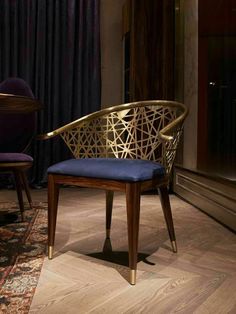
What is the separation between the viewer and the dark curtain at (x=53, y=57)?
3.58 m

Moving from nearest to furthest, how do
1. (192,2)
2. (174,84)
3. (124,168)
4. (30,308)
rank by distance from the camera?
(30,308) < (124,168) < (192,2) < (174,84)

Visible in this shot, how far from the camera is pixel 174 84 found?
10.4 feet

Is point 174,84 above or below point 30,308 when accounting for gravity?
above

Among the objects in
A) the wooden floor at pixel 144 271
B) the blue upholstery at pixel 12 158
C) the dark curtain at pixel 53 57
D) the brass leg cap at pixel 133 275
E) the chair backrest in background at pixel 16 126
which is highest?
the dark curtain at pixel 53 57

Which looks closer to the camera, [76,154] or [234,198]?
[76,154]

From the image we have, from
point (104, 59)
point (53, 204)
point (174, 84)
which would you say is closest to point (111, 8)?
point (104, 59)

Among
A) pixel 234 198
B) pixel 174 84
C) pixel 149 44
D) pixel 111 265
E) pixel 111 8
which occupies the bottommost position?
pixel 111 265

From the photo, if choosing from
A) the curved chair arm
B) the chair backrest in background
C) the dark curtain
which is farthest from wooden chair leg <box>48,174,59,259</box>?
the dark curtain

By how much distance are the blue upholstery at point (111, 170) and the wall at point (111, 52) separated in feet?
8.38

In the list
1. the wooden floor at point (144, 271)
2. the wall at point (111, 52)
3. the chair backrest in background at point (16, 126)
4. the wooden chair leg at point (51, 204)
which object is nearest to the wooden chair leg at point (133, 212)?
the wooden floor at point (144, 271)

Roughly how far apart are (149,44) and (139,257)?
2.10 meters

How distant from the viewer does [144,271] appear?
1396 mm

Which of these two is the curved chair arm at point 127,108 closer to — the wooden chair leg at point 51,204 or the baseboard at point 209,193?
the wooden chair leg at point 51,204

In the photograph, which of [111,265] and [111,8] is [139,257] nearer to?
[111,265]
